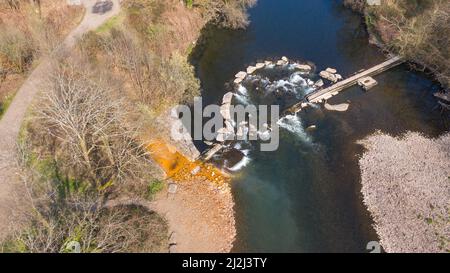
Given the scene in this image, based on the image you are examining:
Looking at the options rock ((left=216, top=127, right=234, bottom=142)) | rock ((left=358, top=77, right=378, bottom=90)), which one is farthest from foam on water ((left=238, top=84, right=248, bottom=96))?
Result: rock ((left=358, top=77, right=378, bottom=90))

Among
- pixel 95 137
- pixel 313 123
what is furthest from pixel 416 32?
pixel 95 137

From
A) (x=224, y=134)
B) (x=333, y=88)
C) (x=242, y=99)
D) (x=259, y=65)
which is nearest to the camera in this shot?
(x=224, y=134)

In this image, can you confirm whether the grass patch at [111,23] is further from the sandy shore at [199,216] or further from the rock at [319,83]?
the rock at [319,83]

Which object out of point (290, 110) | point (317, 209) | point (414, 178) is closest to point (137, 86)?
point (290, 110)

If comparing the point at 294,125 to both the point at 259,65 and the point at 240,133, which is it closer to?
the point at 240,133

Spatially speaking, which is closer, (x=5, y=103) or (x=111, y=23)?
(x=5, y=103)

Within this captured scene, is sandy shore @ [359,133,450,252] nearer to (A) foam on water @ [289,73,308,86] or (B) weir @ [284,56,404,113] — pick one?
(B) weir @ [284,56,404,113]

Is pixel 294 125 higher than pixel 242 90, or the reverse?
pixel 242 90

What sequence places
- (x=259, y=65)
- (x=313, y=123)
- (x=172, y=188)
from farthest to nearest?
(x=259, y=65) < (x=313, y=123) < (x=172, y=188)
